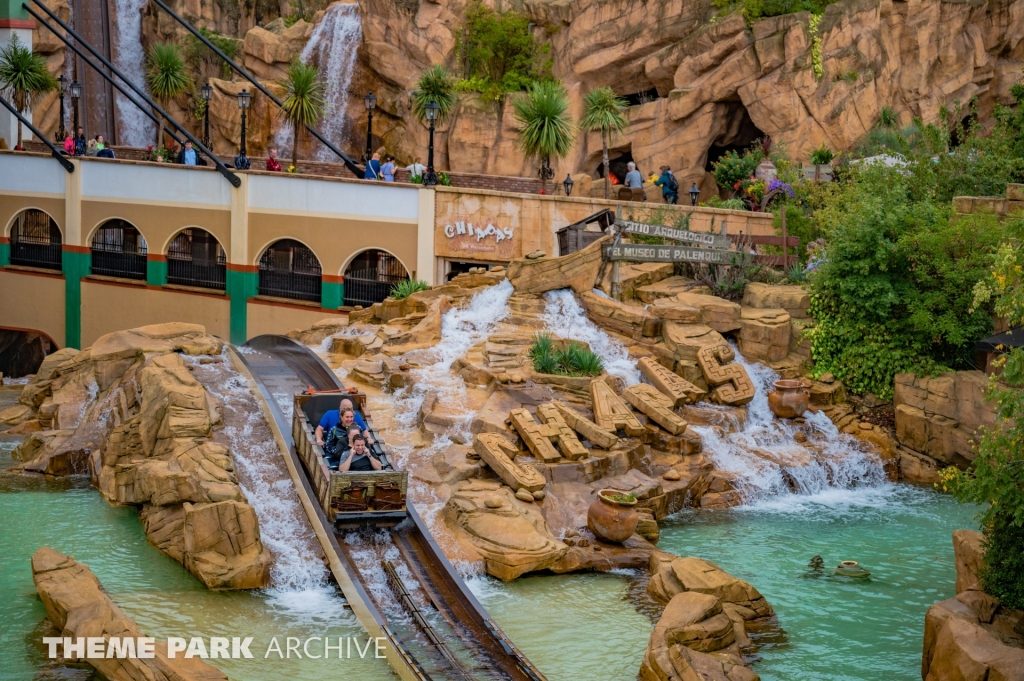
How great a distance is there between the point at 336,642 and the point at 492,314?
11.9 metres

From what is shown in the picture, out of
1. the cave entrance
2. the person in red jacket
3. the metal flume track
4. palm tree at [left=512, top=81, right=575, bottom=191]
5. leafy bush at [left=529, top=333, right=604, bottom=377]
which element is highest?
the cave entrance

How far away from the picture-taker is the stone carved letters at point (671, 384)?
71.4ft

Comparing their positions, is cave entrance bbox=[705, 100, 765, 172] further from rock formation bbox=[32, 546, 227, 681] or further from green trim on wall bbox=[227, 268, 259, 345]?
rock formation bbox=[32, 546, 227, 681]

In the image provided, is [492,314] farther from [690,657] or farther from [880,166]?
[690,657]

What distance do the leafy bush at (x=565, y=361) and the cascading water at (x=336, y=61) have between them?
21.6 metres

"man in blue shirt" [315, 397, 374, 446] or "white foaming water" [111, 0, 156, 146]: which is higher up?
"white foaming water" [111, 0, 156, 146]

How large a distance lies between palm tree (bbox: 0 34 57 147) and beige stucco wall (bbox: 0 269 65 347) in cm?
508

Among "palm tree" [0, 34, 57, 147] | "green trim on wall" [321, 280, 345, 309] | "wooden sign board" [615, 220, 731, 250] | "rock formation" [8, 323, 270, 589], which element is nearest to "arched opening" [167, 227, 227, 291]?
"green trim on wall" [321, 280, 345, 309]

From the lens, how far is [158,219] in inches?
1384

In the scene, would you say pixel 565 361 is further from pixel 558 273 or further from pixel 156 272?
pixel 156 272

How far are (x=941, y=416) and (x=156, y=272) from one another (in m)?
23.9

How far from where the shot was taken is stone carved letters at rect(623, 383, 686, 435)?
67.4 ft

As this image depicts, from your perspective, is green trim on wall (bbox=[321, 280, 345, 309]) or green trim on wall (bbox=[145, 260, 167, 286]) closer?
green trim on wall (bbox=[321, 280, 345, 309])

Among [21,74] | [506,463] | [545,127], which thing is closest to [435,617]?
[506,463]
